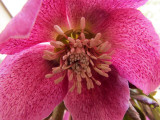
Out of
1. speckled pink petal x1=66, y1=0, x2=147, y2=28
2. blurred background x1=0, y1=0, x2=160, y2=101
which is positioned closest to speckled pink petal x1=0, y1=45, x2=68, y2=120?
speckled pink petal x1=66, y1=0, x2=147, y2=28

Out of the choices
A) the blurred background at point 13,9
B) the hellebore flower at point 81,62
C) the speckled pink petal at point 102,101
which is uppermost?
the blurred background at point 13,9

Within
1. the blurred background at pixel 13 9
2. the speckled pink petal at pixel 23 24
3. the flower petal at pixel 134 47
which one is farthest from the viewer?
the blurred background at pixel 13 9

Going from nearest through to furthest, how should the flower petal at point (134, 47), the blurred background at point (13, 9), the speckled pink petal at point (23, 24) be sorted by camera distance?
the speckled pink petal at point (23, 24) < the flower petal at point (134, 47) < the blurred background at point (13, 9)

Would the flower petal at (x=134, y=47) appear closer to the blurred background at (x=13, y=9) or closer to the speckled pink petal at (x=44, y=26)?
the speckled pink petal at (x=44, y=26)

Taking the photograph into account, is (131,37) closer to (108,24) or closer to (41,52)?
(108,24)

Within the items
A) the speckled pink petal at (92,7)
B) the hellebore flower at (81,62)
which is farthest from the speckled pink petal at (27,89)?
the speckled pink petal at (92,7)

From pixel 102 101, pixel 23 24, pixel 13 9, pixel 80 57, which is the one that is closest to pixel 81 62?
pixel 80 57

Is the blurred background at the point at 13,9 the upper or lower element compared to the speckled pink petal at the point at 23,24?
upper
